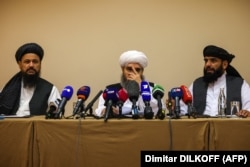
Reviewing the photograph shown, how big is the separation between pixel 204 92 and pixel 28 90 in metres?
1.96

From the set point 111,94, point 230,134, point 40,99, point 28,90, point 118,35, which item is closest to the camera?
point 230,134

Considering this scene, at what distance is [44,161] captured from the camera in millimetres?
2625

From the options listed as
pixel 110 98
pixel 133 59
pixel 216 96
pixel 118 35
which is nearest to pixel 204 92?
pixel 216 96

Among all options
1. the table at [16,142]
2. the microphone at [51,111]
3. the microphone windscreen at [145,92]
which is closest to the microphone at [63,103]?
the microphone at [51,111]

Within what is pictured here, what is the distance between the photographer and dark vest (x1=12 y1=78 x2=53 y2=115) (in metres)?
3.84

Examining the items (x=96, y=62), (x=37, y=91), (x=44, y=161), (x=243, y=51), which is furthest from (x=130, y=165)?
(x=243, y=51)

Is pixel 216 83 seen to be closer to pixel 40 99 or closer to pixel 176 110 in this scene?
pixel 176 110

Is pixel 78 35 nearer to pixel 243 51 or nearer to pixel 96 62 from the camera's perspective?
pixel 96 62

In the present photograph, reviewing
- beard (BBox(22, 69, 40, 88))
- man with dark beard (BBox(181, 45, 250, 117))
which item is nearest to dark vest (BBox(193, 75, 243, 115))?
man with dark beard (BBox(181, 45, 250, 117))

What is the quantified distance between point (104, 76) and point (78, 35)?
61 centimetres

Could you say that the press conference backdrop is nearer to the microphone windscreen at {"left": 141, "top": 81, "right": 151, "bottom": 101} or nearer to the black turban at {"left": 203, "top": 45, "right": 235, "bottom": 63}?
the black turban at {"left": 203, "top": 45, "right": 235, "bottom": 63}

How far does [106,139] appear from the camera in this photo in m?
2.62

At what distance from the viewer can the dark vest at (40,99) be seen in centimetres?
384

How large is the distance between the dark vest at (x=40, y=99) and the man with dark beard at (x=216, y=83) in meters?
1.62
